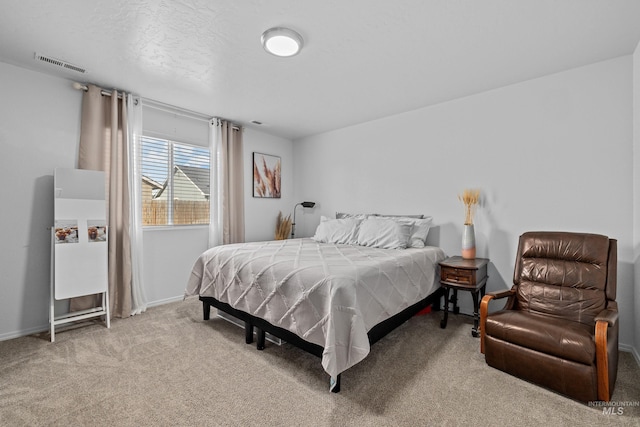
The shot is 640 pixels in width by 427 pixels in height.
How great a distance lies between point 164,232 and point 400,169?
341 cm

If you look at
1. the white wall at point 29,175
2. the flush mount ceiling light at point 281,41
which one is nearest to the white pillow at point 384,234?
the flush mount ceiling light at point 281,41

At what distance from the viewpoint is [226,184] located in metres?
4.40

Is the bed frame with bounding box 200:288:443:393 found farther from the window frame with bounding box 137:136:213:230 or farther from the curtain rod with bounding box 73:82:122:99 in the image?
the curtain rod with bounding box 73:82:122:99

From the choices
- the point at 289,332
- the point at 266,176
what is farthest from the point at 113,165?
the point at 289,332

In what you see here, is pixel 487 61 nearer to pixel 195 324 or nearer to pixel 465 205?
pixel 465 205

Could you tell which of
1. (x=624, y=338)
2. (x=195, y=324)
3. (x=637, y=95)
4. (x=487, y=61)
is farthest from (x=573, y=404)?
(x=195, y=324)

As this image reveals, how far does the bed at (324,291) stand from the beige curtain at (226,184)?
121 cm

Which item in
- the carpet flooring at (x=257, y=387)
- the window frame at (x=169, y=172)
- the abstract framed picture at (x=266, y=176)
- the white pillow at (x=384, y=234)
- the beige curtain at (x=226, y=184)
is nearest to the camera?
the carpet flooring at (x=257, y=387)

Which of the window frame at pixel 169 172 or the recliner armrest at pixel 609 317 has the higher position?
the window frame at pixel 169 172

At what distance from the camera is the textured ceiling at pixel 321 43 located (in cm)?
198

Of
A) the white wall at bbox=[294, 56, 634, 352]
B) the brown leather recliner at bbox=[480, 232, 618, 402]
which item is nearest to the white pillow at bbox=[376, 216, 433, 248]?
the white wall at bbox=[294, 56, 634, 352]

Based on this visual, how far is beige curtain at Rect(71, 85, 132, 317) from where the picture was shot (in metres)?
3.14

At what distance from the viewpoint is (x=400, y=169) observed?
4.08m

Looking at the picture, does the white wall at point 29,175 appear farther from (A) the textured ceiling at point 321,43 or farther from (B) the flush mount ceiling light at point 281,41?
(B) the flush mount ceiling light at point 281,41
